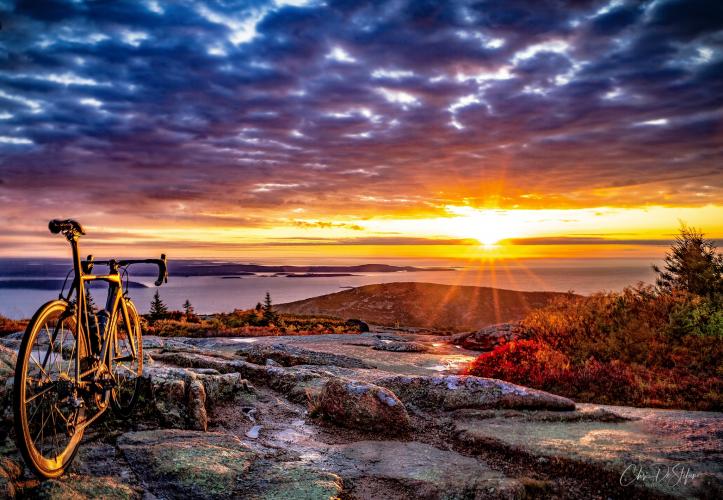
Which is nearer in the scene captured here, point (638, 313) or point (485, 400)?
point (485, 400)

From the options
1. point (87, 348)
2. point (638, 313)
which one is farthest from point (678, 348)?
point (87, 348)

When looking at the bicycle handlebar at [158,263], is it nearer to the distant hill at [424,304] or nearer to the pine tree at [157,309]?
the pine tree at [157,309]

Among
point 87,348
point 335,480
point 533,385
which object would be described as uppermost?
point 87,348

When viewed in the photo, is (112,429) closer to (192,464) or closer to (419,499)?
(192,464)

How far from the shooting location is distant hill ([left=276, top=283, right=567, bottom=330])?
64.5m

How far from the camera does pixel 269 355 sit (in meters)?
14.5

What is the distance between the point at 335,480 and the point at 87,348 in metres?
3.50

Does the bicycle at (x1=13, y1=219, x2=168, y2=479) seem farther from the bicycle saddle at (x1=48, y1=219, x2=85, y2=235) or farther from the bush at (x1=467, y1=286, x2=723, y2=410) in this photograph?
the bush at (x1=467, y1=286, x2=723, y2=410)

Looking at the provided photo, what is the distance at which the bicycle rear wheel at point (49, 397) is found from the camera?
4.51m

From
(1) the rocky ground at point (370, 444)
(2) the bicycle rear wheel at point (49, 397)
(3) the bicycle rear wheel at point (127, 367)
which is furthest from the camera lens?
(3) the bicycle rear wheel at point (127, 367)

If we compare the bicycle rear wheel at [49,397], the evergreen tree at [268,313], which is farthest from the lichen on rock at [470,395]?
the evergreen tree at [268,313]

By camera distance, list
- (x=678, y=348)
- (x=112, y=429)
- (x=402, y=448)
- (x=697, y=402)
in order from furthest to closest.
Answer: (x=678, y=348) → (x=697, y=402) → (x=402, y=448) → (x=112, y=429)

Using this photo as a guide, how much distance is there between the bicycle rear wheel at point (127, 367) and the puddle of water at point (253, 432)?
1827mm

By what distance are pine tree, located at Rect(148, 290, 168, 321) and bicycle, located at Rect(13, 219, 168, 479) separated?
92.2 ft
